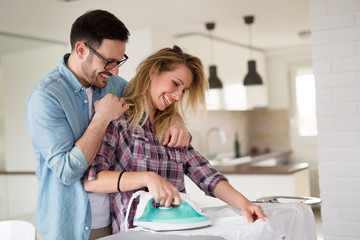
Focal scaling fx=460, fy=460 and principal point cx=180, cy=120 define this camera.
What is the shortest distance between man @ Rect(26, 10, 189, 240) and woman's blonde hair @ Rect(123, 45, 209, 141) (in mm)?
62

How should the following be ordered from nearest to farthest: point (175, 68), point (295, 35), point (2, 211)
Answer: point (175, 68) → point (2, 211) → point (295, 35)

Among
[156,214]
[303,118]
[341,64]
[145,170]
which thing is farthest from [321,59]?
[303,118]

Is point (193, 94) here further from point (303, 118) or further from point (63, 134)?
point (303, 118)

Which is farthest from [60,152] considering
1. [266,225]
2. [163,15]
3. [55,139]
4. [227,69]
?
[227,69]

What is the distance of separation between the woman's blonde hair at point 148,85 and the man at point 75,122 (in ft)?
0.20

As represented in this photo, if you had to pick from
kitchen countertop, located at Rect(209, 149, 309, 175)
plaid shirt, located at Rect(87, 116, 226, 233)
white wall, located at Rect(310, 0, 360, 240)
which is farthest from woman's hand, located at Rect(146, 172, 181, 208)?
kitchen countertop, located at Rect(209, 149, 309, 175)

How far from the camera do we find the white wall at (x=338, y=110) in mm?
2852

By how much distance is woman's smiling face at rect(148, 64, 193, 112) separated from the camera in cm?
179

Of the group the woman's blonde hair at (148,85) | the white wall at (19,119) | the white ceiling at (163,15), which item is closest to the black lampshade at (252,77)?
the white ceiling at (163,15)

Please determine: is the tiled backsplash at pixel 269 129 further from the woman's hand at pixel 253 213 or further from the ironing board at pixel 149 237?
the ironing board at pixel 149 237

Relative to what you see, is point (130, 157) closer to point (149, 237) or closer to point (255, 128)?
point (149, 237)

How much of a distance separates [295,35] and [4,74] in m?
3.59

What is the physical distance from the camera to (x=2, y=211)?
4492 millimetres

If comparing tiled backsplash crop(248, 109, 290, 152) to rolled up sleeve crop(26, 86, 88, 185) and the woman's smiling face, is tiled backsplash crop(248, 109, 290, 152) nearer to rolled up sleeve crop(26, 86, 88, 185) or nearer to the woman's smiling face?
the woman's smiling face
